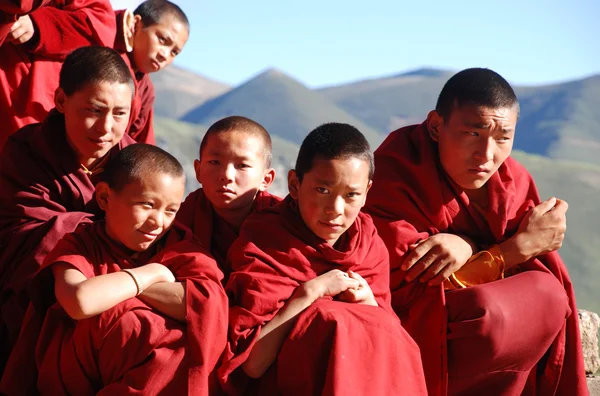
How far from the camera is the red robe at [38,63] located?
13.7ft

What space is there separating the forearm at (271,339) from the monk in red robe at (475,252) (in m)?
0.68

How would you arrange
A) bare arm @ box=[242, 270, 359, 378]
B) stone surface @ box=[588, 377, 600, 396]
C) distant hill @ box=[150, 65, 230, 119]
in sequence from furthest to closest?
distant hill @ box=[150, 65, 230, 119] → stone surface @ box=[588, 377, 600, 396] → bare arm @ box=[242, 270, 359, 378]

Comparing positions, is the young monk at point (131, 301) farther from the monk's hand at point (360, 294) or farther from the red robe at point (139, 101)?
the red robe at point (139, 101)

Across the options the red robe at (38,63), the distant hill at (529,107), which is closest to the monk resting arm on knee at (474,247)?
the red robe at (38,63)

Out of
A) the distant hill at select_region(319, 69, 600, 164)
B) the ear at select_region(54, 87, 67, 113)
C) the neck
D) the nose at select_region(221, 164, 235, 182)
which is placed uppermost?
the ear at select_region(54, 87, 67, 113)

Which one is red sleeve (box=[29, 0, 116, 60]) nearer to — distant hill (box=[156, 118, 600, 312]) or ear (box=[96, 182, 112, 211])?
ear (box=[96, 182, 112, 211])

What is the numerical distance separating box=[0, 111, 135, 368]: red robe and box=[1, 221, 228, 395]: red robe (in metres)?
0.26

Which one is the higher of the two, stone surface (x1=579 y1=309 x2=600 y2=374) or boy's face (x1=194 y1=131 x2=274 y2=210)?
boy's face (x1=194 y1=131 x2=274 y2=210)

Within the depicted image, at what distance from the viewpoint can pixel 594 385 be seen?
176 inches

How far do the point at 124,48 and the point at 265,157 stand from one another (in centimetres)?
211

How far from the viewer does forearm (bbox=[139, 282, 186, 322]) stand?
2.73m

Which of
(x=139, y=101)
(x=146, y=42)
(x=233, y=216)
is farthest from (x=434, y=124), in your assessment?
(x=146, y=42)

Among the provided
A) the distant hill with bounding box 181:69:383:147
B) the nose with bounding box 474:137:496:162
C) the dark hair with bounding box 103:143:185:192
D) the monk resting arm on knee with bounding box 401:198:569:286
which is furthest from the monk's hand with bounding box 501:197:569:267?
the distant hill with bounding box 181:69:383:147

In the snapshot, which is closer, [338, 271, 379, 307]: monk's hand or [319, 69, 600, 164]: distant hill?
[338, 271, 379, 307]: monk's hand
